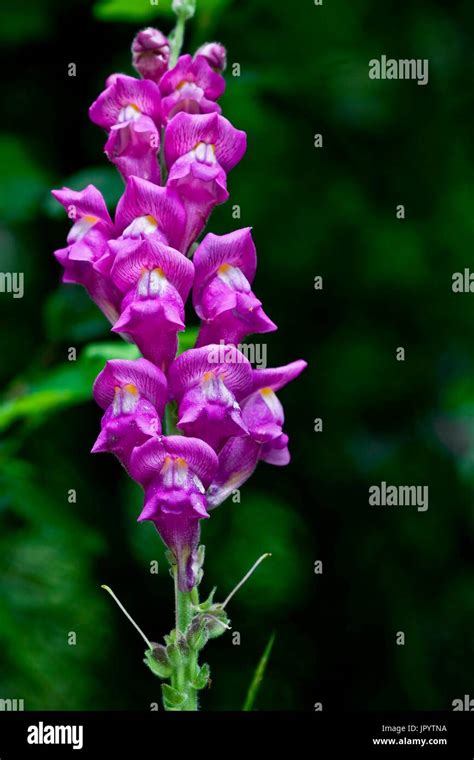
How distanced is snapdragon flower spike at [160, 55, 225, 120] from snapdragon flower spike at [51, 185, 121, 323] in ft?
0.74

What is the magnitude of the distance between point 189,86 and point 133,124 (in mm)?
137

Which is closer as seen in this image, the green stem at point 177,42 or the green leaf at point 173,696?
the green leaf at point 173,696

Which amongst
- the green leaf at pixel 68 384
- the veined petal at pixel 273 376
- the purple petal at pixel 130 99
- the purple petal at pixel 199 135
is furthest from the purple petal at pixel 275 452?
the purple petal at pixel 130 99

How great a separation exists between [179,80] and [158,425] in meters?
0.68

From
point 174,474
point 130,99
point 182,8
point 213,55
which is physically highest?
point 182,8

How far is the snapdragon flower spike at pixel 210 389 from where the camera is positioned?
73.7 inches

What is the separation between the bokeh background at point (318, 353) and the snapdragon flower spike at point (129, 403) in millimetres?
1419

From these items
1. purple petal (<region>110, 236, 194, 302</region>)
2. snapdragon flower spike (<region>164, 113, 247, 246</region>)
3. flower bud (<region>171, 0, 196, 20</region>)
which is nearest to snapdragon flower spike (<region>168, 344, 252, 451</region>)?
purple petal (<region>110, 236, 194, 302</region>)

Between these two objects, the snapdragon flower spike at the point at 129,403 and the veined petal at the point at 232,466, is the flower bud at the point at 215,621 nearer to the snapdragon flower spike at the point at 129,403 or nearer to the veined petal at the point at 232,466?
the veined petal at the point at 232,466

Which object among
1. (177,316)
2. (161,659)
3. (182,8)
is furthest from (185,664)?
(182,8)

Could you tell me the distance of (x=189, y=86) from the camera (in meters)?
2.05

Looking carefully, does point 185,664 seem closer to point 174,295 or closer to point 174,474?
point 174,474

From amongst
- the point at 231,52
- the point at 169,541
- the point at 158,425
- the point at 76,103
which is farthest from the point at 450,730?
the point at 76,103

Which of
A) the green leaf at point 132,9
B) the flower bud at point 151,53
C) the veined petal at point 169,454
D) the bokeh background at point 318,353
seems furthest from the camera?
the bokeh background at point 318,353
